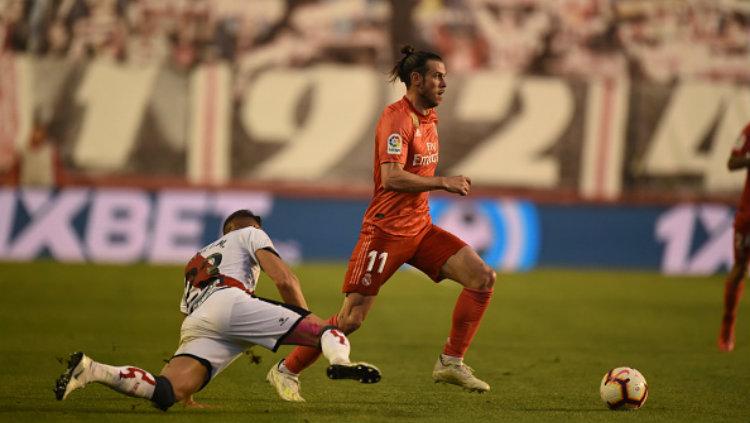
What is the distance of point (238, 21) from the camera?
17812 millimetres

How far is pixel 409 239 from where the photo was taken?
762 centimetres

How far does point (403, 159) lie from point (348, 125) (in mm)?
10771

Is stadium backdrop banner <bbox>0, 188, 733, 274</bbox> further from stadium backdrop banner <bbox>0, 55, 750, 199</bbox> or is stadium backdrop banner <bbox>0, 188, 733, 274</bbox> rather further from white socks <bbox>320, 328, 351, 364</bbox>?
white socks <bbox>320, 328, 351, 364</bbox>

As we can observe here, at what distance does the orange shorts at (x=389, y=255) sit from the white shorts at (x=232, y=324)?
1.03 m

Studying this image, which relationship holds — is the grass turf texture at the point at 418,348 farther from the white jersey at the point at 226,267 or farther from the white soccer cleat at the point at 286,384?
the white jersey at the point at 226,267

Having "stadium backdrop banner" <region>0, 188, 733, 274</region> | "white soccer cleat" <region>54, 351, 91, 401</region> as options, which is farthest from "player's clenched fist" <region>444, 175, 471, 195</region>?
"stadium backdrop banner" <region>0, 188, 733, 274</region>

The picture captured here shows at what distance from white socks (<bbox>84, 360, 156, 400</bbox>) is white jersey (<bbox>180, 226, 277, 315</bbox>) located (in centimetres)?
49

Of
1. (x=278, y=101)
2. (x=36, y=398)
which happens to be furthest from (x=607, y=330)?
(x=278, y=101)

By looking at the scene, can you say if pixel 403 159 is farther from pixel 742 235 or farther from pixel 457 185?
pixel 742 235

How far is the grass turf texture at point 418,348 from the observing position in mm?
6988

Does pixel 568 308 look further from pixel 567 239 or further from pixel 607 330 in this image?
pixel 567 239

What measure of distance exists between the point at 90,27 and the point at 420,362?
10155 millimetres

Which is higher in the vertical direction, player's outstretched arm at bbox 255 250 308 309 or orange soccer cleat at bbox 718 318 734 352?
player's outstretched arm at bbox 255 250 308 309

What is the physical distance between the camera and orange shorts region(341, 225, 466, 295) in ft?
24.5
